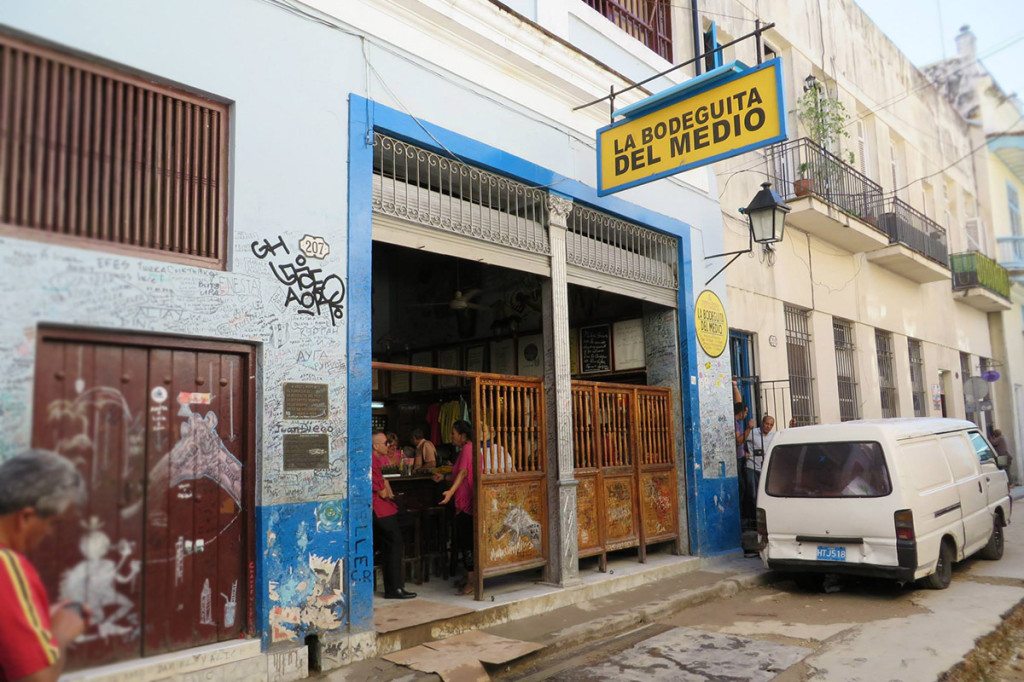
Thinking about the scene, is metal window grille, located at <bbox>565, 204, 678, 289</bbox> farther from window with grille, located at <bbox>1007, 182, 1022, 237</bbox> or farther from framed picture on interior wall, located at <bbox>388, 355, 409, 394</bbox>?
window with grille, located at <bbox>1007, 182, 1022, 237</bbox>

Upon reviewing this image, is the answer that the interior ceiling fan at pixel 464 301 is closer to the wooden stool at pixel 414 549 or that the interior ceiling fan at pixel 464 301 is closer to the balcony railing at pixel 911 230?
the wooden stool at pixel 414 549

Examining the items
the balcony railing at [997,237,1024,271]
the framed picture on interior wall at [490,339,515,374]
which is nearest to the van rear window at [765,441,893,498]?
the framed picture on interior wall at [490,339,515,374]

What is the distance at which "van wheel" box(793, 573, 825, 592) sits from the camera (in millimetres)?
8406

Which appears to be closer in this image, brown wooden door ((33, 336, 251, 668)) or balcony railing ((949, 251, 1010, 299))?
brown wooden door ((33, 336, 251, 668))

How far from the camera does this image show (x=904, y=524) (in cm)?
730

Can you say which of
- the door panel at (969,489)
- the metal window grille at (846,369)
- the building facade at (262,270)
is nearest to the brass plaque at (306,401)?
the building facade at (262,270)

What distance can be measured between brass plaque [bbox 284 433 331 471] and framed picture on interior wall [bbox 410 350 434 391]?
5.96m

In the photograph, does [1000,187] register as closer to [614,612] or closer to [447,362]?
[447,362]

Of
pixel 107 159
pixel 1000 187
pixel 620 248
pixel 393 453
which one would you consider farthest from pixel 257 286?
pixel 1000 187

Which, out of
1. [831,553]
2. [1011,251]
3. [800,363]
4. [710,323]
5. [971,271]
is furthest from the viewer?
[1011,251]

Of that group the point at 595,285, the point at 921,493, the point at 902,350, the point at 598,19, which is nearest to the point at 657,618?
the point at 921,493

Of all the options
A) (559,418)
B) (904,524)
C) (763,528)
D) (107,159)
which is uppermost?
(107,159)

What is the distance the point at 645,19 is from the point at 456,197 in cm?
522

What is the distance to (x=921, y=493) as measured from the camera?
24.9 ft
